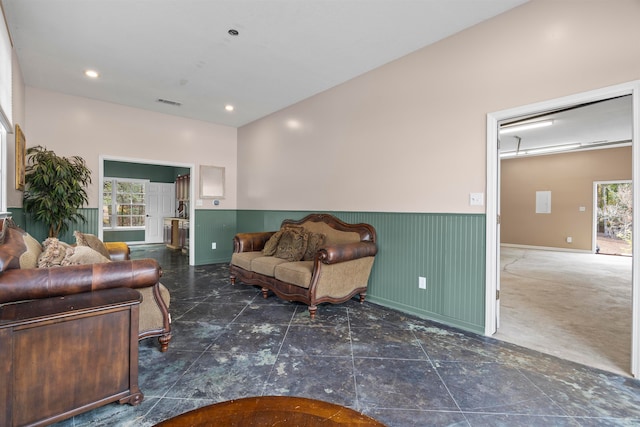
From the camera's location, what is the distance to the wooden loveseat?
118 inches

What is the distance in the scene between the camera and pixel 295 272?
3.12 m

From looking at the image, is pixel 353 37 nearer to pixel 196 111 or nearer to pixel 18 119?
pixel 196 111

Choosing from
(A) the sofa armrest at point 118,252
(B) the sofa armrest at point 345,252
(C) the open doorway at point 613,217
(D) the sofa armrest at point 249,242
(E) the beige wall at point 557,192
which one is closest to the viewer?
(B) the sofa armrest at point 345,252

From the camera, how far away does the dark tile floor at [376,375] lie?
158 cm

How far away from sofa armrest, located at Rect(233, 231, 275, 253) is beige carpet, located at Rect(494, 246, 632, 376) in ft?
10.1

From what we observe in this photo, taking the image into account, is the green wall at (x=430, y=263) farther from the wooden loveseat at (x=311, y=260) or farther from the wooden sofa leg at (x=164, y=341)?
the wooden sofa leg at (x=164, y=341)

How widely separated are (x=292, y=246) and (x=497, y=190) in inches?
91.1

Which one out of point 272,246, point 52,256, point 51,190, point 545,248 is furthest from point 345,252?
point 545,248

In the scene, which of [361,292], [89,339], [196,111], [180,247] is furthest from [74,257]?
[180,247]

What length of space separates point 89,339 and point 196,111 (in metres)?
4.52

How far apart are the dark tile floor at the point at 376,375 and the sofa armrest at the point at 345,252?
2.01 ft

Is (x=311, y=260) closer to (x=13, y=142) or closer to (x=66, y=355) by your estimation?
(x=66, y=355)

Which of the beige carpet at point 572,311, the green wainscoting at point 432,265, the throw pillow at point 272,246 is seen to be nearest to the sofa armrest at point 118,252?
the throw pillow at point 272,246

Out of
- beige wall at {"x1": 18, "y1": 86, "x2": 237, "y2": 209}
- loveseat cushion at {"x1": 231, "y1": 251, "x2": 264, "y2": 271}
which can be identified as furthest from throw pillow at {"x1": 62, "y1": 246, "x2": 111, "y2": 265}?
beige wall at {"x1": 18, "y1": 86, "x2": 237, "y2": 209}
